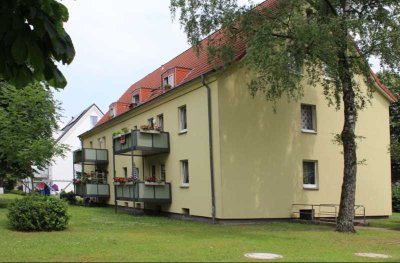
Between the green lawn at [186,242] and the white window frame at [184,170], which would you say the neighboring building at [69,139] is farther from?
the green lawn at [186,242]

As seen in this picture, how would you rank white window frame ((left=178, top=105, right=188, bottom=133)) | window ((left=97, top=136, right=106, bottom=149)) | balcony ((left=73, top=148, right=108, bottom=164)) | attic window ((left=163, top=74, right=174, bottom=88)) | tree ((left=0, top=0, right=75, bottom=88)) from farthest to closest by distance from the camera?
window ((left=97, top=136, right=106, bottom=149)) → balcony ((left=73, top=148, right=108, bottom=164)) → attic window ((left=163, top=74, right=174, bottom=88)) → white window frame ((left=178, top=105, right=188, bottom=133)) → tree ((left=0, top=0, right=75, bottom=88))

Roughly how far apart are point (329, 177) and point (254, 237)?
928 centimetres

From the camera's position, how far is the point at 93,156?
3466 centimetres

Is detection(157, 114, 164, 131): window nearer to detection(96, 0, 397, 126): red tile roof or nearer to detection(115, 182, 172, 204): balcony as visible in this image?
detection(96, 0, 397, 126): red tile roof

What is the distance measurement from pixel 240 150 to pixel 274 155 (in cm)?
→ 176

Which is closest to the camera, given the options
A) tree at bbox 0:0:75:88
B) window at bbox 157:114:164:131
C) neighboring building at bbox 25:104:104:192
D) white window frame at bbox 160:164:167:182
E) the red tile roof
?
tree at bbox 0:0:75:88

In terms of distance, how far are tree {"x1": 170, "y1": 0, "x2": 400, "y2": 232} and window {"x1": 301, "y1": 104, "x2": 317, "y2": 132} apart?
4.96m

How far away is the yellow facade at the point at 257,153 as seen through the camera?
71.3ft

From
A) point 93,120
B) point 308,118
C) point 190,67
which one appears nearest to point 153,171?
point 190,67

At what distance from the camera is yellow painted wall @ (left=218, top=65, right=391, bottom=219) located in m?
21.7

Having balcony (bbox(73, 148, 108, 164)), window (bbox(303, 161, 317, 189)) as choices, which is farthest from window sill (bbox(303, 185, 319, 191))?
balcony (bbox(73, 148, 108, 164))

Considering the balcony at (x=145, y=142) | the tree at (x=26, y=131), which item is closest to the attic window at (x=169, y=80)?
the balcony at (x=145, y=142)

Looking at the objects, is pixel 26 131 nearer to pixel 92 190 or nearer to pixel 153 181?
pixel 92 190

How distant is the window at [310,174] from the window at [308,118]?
159cm
